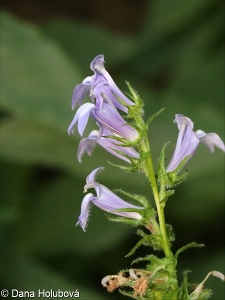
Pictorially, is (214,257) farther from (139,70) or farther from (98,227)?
(139,70)

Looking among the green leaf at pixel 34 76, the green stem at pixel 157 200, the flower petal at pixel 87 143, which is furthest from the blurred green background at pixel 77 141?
the green stem at pixel 157 200

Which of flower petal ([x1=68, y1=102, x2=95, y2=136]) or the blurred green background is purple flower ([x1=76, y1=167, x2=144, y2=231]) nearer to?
flower petal ([x1=68, y1=102, x2=95, y2=136])

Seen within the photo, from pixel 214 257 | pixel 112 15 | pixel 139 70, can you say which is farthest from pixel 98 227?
pixel 112 15

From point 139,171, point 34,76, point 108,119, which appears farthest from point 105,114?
point 34,76

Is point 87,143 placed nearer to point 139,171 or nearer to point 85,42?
point 139,171

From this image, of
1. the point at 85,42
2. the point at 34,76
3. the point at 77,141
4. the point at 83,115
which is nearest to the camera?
the point at 83,115

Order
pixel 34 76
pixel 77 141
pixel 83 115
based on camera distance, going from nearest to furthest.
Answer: pixel 83 115 → pixel 34 76 → pixel 77 141

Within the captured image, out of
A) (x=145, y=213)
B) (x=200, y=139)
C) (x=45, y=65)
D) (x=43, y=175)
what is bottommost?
(x=145, y=213)
